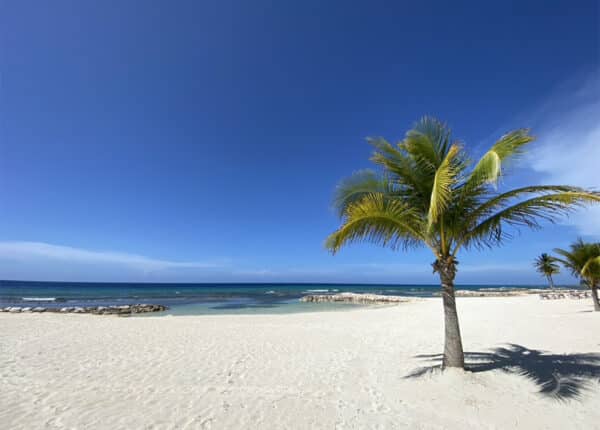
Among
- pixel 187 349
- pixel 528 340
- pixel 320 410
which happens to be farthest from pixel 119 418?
pixel 528 340

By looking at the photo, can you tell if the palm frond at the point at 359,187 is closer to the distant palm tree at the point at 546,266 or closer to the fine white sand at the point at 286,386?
the fine white sand at the point at 286,386

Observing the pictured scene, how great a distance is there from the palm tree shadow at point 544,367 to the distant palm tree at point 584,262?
12.5 m

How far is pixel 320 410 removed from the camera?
420cm

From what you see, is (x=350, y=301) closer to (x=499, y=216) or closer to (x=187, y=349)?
(x=187, y=349)

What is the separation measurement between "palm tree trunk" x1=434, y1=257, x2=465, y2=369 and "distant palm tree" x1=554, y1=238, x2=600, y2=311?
1604 cm

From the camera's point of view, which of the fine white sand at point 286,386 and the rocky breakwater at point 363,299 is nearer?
the fine white sand at point 286,386

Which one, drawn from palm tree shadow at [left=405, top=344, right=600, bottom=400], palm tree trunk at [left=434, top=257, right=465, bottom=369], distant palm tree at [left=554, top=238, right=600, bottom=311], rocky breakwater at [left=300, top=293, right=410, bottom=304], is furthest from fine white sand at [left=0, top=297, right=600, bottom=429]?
rocky breakwater at [left=300, top=293, right=410, bottom=304]

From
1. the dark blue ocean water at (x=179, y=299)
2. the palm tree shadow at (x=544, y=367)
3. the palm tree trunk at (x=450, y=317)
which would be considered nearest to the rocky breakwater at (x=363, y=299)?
the dark blue ocean water at (x=179, y=299)

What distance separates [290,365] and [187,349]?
3.73m

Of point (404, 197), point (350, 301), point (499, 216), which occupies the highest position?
point (404, 197)

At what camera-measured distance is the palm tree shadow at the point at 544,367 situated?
473 cm

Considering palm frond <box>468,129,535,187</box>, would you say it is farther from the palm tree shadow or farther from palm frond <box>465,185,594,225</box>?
the palm tree shadow

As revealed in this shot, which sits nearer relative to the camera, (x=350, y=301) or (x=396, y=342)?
(x=396, y=342)

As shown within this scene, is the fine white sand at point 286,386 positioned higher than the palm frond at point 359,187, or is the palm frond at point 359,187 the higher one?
the palm frond at point 359,187
